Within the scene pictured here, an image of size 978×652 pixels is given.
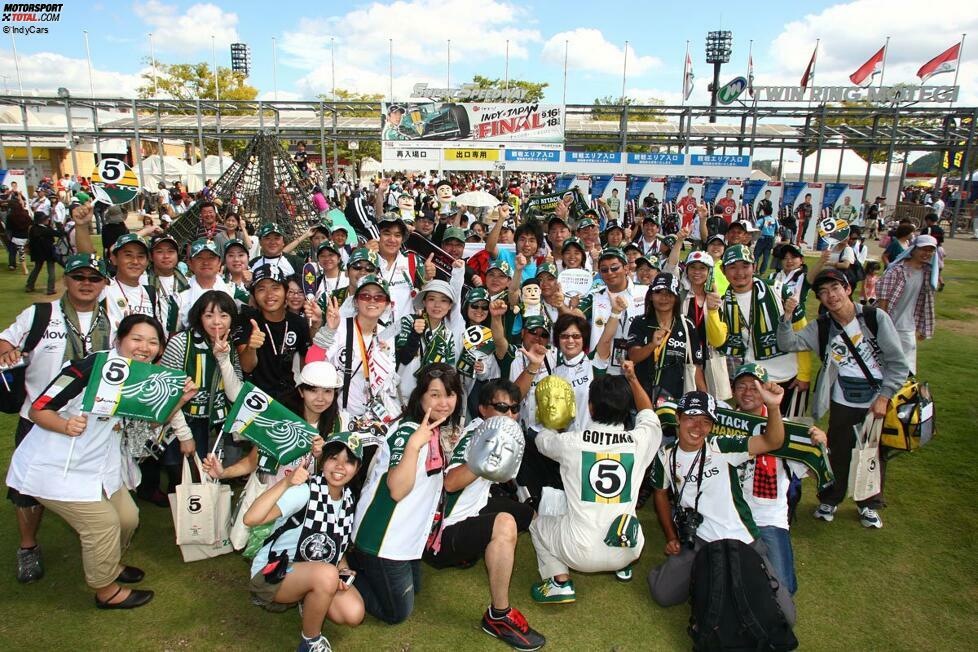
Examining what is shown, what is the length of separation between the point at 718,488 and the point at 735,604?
781 millimetres

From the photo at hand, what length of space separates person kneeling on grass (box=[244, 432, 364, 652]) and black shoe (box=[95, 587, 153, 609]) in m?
1.04

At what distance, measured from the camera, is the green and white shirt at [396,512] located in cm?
361

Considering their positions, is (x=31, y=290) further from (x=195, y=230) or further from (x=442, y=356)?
(x=442, y=356)

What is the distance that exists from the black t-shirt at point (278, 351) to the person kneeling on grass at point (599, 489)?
8.06ft

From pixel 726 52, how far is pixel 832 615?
173ft

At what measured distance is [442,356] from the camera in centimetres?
488

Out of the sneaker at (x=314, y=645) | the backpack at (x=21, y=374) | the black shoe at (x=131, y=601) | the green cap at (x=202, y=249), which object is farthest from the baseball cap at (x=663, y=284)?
the backpack at (x=21, y=374)

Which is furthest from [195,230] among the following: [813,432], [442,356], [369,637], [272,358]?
[813,432]

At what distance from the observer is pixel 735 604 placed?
356 cm

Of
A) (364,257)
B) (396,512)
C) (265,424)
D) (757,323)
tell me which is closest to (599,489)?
(396,512)

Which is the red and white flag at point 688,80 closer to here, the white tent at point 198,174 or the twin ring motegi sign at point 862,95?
the twin ring motegi sign at point 862,95

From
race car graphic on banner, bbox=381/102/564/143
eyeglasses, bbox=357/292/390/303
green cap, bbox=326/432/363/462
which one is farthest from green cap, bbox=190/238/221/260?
race car graphic on banner, bbox=381/102/564/143

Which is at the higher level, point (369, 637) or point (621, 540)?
point (621, 540)

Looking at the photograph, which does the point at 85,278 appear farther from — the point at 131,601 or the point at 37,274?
the point at 37,274
